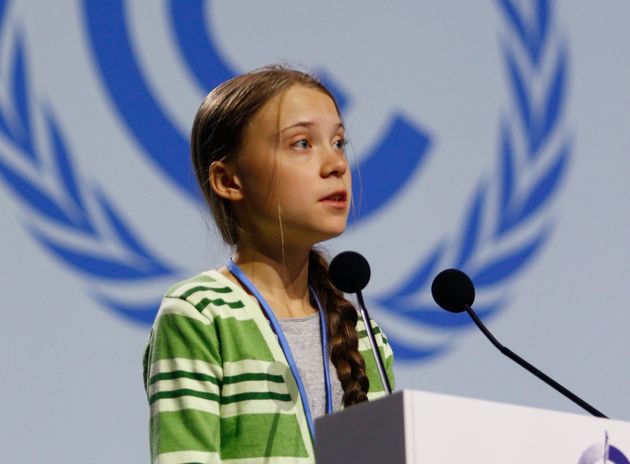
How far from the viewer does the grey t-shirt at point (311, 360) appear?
1.43 metres

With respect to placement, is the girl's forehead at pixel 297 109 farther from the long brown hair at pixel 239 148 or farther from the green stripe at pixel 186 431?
the green stripe at pixel 186 431

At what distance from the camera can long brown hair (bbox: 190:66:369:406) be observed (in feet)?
4.93

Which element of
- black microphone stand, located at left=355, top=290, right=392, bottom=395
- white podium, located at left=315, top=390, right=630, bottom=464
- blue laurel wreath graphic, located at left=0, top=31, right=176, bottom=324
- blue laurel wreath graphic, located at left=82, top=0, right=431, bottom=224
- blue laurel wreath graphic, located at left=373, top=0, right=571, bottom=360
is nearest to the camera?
white podium, located at left=315, top=390, right=630, bottom=464

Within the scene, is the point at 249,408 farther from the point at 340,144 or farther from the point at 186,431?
the point at 340,144

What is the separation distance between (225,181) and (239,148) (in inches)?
2.1

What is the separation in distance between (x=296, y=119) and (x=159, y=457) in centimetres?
51

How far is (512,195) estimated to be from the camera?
2799 mm

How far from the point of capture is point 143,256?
2303 millimetres

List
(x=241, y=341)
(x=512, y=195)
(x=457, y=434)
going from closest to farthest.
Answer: (x=457, y=434), (x=241, y=341), (x=512, y=195)

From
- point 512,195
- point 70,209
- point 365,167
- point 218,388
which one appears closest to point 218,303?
point 218,388

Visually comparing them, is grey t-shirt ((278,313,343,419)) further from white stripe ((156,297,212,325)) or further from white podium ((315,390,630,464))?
white podium ((315,390,630,464))

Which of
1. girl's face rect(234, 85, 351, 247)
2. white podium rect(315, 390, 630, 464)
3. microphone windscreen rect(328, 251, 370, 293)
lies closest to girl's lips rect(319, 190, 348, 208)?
girl's face rect(234, 85, 351, 247)

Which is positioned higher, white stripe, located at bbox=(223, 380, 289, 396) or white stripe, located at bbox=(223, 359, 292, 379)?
white stripe, located at bbox=(223, 359, 292, 379)

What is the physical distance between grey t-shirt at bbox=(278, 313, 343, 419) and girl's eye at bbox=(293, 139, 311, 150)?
0.80ft
